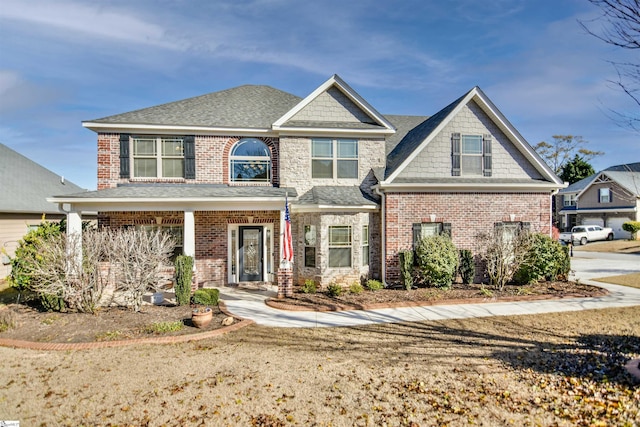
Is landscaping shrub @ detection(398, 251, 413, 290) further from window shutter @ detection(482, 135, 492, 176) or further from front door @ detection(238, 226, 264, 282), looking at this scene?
front door @ detection(238, 226, 264, 282)

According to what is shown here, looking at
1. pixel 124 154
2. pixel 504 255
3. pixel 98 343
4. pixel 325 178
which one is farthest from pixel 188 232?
pixel 504 255

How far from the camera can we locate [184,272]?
10406 millimetres

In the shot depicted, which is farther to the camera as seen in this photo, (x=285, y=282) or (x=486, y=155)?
(x=486, y=155)

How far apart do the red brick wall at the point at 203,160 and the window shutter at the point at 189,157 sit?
5.9 inches

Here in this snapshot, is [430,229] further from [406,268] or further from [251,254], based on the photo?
[251,254]

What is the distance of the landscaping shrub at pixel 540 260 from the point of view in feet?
41.3

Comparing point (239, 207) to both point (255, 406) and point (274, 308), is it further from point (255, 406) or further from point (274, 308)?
point (255, 406)

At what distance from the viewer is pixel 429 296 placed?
11.5m

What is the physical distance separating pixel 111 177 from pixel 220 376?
418 inches

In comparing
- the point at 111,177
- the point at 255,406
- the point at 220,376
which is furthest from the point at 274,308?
the point at 111,177

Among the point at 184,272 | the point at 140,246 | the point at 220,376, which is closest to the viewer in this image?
the point at 220,376

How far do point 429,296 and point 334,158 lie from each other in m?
6.31

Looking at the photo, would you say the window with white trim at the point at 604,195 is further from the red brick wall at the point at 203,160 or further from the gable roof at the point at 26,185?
the gable roof at the point at 26,185

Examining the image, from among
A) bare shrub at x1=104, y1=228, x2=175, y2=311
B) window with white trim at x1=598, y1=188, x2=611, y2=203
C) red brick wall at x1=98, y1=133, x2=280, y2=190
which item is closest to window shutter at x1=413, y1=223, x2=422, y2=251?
red brick wall at x1=98, y1=133, x2=280, y2=190
